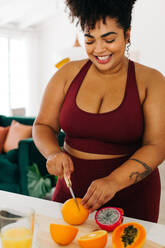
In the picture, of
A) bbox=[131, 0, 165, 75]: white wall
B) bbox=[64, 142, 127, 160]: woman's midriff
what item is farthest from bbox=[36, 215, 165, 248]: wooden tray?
bbox=[131, 0, 165, 75]: white wall

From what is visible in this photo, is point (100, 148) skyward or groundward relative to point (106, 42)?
groundward

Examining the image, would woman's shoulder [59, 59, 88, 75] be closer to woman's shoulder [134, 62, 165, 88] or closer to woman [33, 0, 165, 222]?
woman [33, 0, 165, 222]

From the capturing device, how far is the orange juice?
70 cm

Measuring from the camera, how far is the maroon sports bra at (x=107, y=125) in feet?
3.51

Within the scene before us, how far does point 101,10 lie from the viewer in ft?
3.31

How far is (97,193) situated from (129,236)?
0.16 meters

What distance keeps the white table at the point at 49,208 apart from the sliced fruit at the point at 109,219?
2.6 inches

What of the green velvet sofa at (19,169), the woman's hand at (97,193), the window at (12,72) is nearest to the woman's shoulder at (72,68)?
the woman's hand at (97,193)

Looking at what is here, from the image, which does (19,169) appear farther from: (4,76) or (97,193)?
(4,76)

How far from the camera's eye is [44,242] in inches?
32.2

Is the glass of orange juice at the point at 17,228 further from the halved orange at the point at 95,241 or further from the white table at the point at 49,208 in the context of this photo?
the white table at the point at 49,208

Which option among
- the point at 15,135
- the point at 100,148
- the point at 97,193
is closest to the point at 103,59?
the point at 100,148

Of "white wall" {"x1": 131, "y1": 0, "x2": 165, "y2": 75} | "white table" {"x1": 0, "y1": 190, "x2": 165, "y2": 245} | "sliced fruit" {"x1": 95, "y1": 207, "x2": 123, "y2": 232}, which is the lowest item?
"white table" {"x1": 0, "y1": 190, "x2": 165, "y2": 245}

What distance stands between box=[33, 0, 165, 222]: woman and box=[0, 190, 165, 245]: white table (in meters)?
0.13
